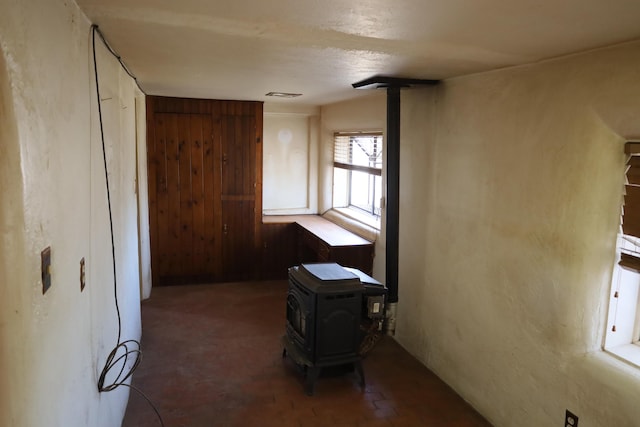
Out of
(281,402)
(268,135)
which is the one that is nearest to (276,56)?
(281,402)

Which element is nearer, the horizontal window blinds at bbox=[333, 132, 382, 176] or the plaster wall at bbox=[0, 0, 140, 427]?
the plaster wall at bbox=[0, 0, 140, 427]

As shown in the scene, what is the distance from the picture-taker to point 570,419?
242 centimetres

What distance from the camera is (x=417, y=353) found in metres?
3.93

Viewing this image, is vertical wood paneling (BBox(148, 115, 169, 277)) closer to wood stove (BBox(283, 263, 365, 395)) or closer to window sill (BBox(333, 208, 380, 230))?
window sill (BBox(333, 208, 380, 230))

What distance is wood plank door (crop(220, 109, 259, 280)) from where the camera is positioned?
5633mm

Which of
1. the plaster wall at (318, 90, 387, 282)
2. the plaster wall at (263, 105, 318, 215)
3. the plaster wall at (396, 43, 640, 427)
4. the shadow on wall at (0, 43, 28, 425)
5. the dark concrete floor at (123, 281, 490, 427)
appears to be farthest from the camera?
the plaster wall at (263, 105, 318, 215)

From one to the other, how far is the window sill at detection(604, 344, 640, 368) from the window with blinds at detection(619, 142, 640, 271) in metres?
0.44

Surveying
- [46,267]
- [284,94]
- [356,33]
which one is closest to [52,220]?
[46,267]

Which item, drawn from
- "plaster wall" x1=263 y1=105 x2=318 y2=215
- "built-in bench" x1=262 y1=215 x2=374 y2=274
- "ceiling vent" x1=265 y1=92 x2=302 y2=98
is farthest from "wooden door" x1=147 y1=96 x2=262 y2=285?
"ceiling vent" x1=265 y1=92 x2=302 y2=98

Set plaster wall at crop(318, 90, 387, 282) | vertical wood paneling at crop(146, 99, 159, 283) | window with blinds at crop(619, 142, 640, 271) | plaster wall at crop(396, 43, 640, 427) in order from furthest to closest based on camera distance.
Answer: vertical wood paneling at crop(146, 99, 159, 283), plaster wall at crop(318, 90, 387, 282), plaster wall at crop(396, 43, 640, 427), window with blinds at crop(619, 142, 640, 271)

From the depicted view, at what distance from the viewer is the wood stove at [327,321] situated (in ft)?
10.8

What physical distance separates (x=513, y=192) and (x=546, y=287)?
58cm

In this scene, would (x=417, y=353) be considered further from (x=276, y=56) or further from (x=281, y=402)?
(x=276, y=56)

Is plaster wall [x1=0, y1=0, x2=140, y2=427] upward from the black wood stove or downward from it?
upward
